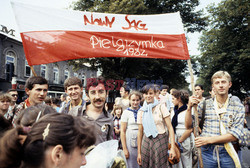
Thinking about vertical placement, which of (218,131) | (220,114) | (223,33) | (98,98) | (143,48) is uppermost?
(223,33)

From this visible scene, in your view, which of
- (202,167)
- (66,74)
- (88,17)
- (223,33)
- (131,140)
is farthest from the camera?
(66,74)

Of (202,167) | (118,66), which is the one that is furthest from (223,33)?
(202,167)

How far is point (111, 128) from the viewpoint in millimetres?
2602

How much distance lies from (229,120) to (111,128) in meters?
1.58

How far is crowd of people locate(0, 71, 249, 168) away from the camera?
41.4 inches

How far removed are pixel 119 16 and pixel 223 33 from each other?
18.3 meters

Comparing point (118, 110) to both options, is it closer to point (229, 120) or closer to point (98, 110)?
point (98, 110)

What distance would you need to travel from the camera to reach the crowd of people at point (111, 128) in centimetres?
105

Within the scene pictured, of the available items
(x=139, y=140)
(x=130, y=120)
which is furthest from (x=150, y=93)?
(x=139, y=140)

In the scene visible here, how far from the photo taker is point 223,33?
18859 millimetres

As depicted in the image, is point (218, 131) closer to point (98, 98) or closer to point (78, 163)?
point (98, 98)

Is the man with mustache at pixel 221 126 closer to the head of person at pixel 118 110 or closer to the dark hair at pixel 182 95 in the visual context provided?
the dark hair at pixel 182 95

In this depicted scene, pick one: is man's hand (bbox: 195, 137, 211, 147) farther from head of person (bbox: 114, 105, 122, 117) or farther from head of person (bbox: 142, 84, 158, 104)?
head of person (bbox: 114, 105, 122, 117)

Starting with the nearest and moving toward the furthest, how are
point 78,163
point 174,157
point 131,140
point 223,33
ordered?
point 78,163
point 174,157
point 131,140
point 223,33
